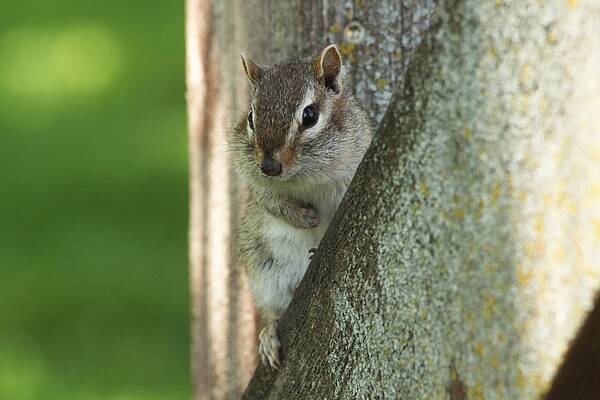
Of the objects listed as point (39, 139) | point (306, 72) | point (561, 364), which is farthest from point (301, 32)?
point (39, 139)

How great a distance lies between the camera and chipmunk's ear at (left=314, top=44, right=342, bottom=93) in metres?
2.32

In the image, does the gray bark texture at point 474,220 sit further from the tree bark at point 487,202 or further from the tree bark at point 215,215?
the tree bark at point 215,215

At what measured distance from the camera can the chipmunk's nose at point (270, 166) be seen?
7.81 feet

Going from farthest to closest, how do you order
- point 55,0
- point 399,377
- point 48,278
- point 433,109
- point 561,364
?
point 55,0, point 48,278, point 399,377, point 433,109, point 561,364

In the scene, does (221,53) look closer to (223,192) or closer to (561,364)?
(223,192)

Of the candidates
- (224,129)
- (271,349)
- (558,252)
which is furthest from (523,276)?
(224,129)

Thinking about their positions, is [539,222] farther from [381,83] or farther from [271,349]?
[381,83]

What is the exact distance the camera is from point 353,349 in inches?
58.9

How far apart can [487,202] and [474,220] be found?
0.09 ft

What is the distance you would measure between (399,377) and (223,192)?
1.49 meters

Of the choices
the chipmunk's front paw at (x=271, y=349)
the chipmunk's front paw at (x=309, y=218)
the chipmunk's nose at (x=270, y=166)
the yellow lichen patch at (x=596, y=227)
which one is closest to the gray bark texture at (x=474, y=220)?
the yellow lichen patch at (x=596, y=227)

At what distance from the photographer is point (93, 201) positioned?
4801mm

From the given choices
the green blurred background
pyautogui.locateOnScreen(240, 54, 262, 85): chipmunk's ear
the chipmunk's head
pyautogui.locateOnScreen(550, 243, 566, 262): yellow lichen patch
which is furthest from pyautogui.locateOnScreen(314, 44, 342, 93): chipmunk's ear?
the green blurred background

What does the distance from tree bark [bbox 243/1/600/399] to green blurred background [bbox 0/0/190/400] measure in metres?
2.65
